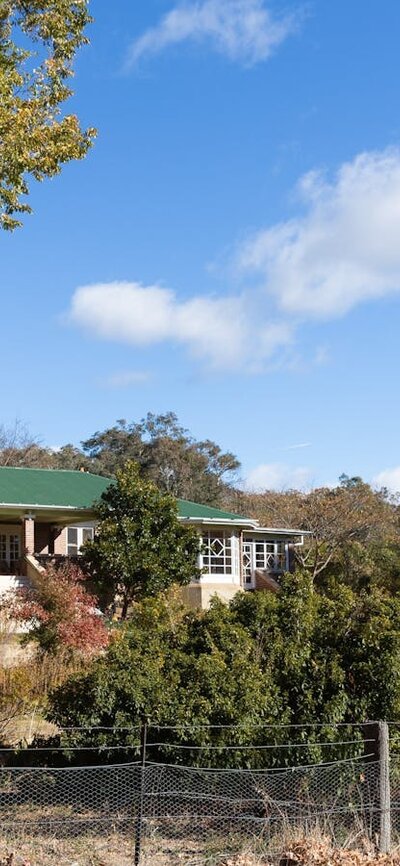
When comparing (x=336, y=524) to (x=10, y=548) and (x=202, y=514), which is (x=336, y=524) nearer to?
(x=202, y=514)

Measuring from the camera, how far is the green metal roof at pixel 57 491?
27688mm

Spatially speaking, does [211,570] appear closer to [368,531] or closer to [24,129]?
[368,531]

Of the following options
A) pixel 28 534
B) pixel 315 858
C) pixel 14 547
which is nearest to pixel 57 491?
pixel 28 534

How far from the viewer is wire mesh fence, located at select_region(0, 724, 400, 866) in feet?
26.8

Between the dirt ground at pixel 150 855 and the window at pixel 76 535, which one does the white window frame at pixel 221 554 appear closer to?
the window at pixel 76 535

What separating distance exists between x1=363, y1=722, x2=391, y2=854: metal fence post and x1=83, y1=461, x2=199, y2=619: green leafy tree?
15.6 metres

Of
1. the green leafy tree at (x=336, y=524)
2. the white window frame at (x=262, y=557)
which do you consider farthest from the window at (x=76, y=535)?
the green leafy tree at (x=336, y=524)

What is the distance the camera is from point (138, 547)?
2478cm

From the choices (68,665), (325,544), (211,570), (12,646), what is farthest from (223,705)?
(325,544)

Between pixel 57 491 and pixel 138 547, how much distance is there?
227 inches

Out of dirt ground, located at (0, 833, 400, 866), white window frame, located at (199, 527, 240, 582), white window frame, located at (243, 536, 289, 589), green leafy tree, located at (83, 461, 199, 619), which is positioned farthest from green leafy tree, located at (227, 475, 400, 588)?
dirt ground, located at (0, 833, 400, 866)

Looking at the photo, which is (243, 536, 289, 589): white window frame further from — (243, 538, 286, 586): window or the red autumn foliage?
the red autumn foliage

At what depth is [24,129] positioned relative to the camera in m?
14.1

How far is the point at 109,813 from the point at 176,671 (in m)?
1.52
